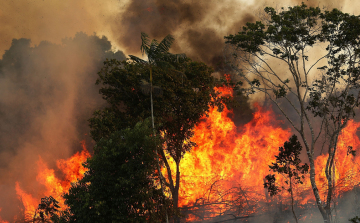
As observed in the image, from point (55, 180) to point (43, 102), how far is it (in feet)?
27.2

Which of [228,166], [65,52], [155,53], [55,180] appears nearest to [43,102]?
[65,52]

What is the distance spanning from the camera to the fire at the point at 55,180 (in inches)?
1155

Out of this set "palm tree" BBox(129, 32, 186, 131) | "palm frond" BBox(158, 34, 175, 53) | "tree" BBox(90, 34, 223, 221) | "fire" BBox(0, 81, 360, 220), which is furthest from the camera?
"fire" BBox(0, 81, 360, 220)

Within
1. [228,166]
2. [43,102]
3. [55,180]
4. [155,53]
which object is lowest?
[228,166]

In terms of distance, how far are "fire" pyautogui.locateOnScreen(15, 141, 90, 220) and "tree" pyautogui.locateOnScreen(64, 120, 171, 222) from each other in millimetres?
15542

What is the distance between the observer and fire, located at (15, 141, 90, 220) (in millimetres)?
29344

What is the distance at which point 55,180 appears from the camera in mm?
30078

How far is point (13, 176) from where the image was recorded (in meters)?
29.8

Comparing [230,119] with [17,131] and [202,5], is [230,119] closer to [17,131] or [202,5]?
[202,5]

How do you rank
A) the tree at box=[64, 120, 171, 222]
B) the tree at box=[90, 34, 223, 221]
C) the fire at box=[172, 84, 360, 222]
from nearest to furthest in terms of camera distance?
1. the tree at box=[64, 120, 171, 222]
2. the tree at box=[90, 34, 223, 221]
3. the fire at box=[172, 84, 360, 222]

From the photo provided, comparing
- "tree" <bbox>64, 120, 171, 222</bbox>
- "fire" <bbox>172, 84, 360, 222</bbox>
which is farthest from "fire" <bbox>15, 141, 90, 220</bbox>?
"tree" <bbox>64, 120, 171, 222</bbox>

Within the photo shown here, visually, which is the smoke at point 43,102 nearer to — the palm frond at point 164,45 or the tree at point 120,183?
the palm frond at point 164,45

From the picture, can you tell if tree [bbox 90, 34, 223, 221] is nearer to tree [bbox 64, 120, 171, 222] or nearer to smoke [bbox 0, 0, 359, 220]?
tree [bbox 64, 120, 171, 222]

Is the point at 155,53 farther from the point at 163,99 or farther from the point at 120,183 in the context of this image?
the point at 120,183
